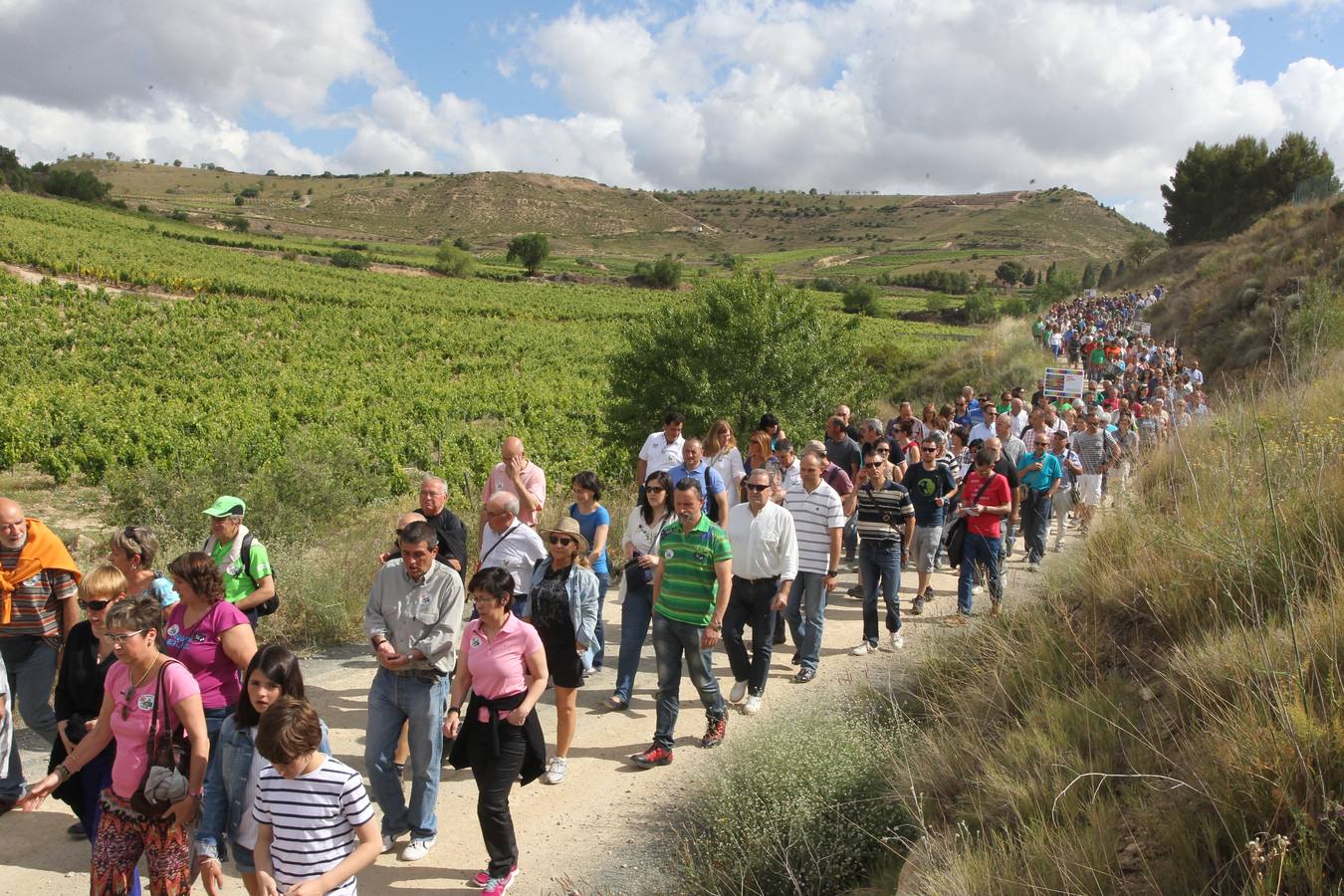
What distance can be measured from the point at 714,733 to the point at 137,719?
11.3 ft

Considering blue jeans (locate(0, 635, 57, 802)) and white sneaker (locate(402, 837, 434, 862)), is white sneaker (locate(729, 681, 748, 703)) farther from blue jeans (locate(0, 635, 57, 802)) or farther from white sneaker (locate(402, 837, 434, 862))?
blue jeans (locate(0, 635, 57, 802))

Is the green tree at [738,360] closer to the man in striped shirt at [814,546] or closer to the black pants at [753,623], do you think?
the man in striped shirt at [814,546]

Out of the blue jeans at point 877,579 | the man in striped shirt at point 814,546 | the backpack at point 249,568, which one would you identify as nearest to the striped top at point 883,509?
the blue jeans at point 877,579

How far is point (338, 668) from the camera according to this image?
738cm

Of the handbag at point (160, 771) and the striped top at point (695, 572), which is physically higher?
the striped top at point (695, 572)

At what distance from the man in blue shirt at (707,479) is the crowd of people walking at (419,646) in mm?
27

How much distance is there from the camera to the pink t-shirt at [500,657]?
4.42m

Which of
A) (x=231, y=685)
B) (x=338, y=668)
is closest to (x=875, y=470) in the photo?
(x=338, y=668)

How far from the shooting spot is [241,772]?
382cm

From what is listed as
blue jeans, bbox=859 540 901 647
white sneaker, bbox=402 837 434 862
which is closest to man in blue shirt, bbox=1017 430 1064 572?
blue jeans, bbox=859 540 901 647

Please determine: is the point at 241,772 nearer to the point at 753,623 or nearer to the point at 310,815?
the point at 310,815

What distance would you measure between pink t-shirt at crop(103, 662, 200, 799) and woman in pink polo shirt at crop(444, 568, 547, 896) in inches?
49.7

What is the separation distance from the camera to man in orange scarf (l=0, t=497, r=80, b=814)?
4.97 metres

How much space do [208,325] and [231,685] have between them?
37901 millimetres
